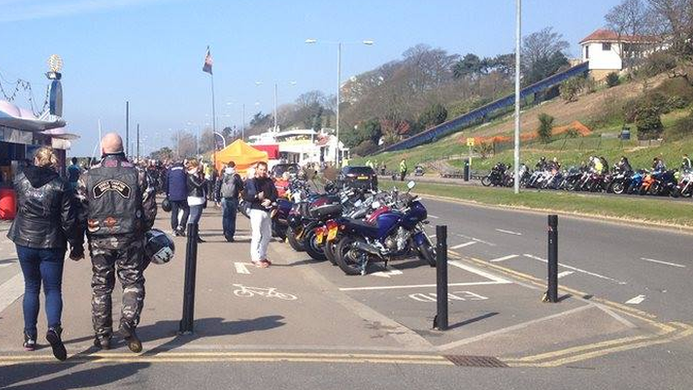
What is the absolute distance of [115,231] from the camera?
7855 mm

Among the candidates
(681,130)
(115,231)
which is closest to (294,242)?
(115,231)

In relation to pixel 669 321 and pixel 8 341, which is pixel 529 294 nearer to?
pixel 669 321

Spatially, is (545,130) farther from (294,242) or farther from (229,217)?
(294,242)

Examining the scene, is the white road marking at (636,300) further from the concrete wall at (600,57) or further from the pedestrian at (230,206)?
the concrete wall at (600,57)

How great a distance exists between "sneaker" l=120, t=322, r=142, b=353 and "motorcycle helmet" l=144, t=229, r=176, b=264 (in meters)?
0.65

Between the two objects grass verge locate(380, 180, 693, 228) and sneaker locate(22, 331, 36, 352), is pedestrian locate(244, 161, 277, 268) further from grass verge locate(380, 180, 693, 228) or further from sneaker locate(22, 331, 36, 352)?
grass verge locate(380, 180, 693, 228)

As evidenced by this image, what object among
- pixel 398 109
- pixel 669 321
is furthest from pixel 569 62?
pixel 669 321

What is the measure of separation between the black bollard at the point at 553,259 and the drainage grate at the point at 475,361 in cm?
333

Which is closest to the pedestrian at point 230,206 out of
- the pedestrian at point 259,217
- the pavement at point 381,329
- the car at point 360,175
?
the pavement at point 381,329

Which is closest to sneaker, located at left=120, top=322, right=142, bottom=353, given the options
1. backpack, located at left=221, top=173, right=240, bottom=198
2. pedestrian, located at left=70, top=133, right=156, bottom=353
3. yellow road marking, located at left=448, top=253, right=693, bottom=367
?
pedestrian, located at left=70, top=133, right=156, bottom=353

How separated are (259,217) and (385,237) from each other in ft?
6.86

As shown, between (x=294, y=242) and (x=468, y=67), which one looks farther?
(x=468, y=67)

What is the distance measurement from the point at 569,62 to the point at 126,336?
118m

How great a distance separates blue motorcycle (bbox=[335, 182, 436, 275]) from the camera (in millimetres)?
14891
